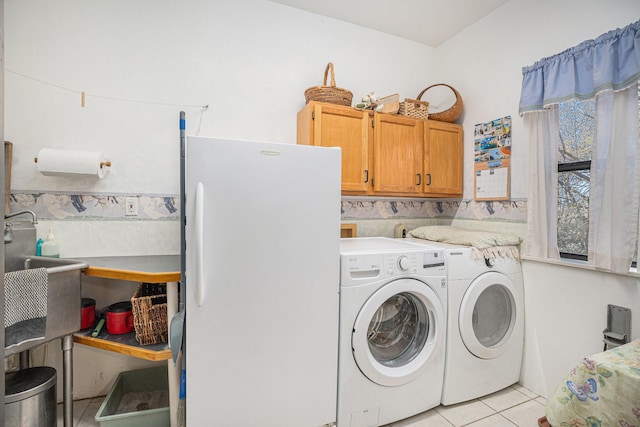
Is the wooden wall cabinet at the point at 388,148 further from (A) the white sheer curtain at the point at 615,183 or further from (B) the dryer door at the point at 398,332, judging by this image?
(A) the white sheer curtain at the point at 615,183

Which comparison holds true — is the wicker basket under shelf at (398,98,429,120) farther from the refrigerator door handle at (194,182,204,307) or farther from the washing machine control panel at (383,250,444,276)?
the refrigerator door handle at (194,182,204,307)

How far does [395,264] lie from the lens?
176 cm

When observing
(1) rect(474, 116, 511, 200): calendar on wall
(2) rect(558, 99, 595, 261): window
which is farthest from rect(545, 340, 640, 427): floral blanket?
(1) rect(474, 116, 511, 200): calendar on wall

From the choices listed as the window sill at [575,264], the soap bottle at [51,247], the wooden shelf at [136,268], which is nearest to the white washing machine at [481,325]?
the window sill at [575,264]

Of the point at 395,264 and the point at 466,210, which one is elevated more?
the point at 466,210

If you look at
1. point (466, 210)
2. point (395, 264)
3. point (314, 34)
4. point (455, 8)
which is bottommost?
point (395, 264)

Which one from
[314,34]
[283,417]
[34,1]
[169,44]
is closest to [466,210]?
[314,34]

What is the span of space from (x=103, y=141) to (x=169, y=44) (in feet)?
2.66

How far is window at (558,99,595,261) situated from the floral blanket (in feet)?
2.90

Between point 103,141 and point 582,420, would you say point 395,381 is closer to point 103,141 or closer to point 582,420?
point 582,420

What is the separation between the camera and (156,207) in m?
2.11

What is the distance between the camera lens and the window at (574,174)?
194cm

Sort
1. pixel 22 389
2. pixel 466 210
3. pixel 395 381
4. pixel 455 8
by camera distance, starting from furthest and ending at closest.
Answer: pixel 466 210 → pixel 455 8 → pixel 395 381 → pixel 22 389

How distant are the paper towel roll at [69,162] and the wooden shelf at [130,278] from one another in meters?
0.54
